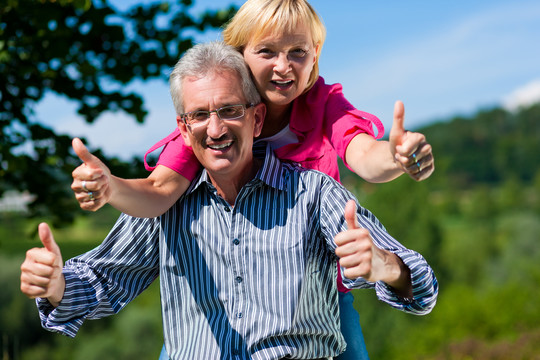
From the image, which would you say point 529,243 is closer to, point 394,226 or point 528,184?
point 394,226

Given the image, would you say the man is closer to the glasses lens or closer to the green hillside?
the glasses lens

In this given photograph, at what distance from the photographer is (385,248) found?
1868mm

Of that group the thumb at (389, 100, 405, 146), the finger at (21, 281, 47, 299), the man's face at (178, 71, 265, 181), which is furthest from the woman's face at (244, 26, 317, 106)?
the finger at (21, 281, 47, 299)

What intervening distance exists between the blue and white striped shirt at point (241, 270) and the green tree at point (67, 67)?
6.31 feet

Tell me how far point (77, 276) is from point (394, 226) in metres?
43.1

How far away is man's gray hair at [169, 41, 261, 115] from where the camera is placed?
2014mm

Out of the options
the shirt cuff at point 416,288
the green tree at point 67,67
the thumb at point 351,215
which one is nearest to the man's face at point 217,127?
the thumb at point 351,215

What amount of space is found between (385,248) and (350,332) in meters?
0.55

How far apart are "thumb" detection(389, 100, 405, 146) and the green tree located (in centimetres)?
276

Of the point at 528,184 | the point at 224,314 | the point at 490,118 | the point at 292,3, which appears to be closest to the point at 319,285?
the point at 224,314

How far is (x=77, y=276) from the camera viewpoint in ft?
6.79

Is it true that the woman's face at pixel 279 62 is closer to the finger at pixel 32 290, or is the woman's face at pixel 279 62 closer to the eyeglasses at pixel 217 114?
the eyeglasses at pixel 217 114

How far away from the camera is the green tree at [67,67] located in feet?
12.8

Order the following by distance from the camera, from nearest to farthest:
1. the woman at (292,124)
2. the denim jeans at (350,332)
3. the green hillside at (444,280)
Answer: the woman at (292,124)
the denim jeans at (350,332)
the green hillside at (444,280)
